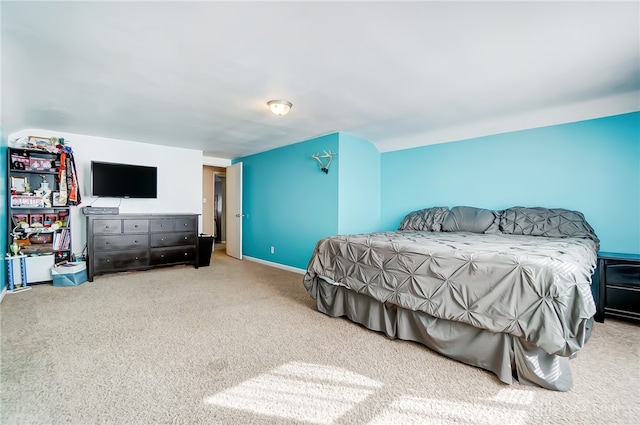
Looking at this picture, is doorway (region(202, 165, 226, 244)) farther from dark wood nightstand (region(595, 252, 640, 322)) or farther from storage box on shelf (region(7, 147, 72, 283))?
dark wood nightstand (region(595, 252, 640, 322))

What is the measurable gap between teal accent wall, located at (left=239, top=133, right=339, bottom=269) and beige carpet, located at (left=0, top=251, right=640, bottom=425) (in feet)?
5.89

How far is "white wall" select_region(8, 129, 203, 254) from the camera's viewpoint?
175 inches

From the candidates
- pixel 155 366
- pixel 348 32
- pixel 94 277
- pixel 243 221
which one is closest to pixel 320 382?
pixel 155 366

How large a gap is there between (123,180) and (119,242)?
1.00m

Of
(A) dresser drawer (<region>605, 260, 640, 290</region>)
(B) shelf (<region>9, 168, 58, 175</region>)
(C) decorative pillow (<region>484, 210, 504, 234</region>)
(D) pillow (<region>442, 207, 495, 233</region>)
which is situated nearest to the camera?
(A) dresser drawer (<region>605, 260, 640, 290</region>)

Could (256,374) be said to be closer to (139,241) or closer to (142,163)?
(139,241)

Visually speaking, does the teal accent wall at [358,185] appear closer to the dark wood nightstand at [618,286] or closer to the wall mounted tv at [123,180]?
the dark wood nightstand at [618,286]

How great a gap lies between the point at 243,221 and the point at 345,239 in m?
3.79

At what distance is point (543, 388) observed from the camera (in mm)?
1722

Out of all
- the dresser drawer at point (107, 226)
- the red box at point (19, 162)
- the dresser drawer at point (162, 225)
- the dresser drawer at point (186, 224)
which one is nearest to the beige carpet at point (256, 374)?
the dresser drawer at point (107, 226)

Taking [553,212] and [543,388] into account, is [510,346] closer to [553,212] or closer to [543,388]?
[543,388]

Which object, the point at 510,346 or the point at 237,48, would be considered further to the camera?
the point at 237,48

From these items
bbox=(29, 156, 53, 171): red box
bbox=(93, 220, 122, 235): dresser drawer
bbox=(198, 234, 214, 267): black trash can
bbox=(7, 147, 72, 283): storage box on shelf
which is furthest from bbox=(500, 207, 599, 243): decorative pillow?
bbox=(29, 156, 53, 171): red box

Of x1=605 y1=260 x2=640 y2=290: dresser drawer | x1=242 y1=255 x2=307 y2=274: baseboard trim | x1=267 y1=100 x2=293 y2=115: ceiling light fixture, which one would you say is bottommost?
x1=242 y1=255 x2=307 y2=274: baseboard trim
